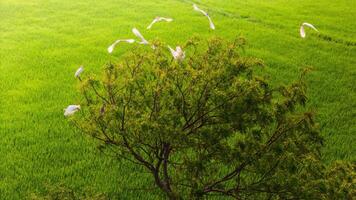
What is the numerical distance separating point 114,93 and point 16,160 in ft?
6.89

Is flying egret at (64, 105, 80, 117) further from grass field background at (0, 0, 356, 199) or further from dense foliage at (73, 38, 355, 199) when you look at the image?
grass field background at (0, 0, 356, 199)

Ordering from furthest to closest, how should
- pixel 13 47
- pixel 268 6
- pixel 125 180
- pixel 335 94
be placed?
pixel 268 6 < pixel 13 47 < pixel 335 94 < pixel 125 180

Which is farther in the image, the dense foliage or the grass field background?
the grass field background

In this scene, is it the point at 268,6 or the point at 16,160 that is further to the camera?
the point at 268,6

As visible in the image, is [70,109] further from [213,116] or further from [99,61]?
[99,61]

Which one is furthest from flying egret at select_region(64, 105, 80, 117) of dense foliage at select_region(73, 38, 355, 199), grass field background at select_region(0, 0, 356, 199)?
grass field background at select_region(0, 0, 356, 199)

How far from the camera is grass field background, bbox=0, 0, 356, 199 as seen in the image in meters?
4.08

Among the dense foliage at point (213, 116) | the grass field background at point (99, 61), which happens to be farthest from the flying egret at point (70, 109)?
the grass field background at point (99, 61)

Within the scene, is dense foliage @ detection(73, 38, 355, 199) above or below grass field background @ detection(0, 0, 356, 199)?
above

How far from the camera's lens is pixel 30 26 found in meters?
9.14

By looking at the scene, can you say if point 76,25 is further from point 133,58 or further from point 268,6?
point 133,58

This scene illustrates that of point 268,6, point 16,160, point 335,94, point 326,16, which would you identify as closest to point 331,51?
point 335,94

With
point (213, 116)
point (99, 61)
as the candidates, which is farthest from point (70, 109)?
point (99, 61)

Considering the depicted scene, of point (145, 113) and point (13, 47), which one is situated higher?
point (145, 113)
